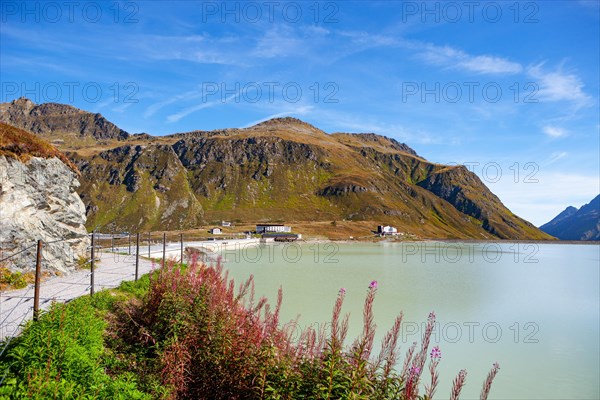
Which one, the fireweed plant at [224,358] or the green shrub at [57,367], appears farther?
the green shrub at [57,367]

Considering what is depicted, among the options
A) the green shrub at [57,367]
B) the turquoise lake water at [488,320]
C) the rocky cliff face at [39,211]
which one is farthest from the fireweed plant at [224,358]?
the turquoise lake water at [488,320]

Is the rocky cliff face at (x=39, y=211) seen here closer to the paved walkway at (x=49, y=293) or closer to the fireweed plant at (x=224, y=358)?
the paved walkway at (x=49, y=293)

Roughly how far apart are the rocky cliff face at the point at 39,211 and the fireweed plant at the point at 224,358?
9.02 metres

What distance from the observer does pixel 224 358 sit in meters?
7.55

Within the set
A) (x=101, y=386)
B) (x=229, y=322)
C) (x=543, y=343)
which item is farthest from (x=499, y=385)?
(x=101, y=386)

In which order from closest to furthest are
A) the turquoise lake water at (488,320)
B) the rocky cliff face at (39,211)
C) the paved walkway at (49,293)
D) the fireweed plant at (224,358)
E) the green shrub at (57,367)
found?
the fireweed plant at (224,358), the green shrub at (57,367), the paved walkway at (49,293), the turquoise lake water at (488,320), the rocky cliff face at (39,211)

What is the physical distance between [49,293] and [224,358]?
1367cm

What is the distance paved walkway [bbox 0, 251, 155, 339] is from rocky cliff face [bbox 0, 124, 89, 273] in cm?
163

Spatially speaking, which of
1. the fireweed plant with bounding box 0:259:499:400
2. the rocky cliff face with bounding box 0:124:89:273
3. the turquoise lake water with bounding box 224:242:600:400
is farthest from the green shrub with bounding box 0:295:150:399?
the turquoise lake water with bounding box 224:242:600:400

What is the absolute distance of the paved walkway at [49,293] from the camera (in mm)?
11831

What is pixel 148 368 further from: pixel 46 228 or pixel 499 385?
pixel 46 228

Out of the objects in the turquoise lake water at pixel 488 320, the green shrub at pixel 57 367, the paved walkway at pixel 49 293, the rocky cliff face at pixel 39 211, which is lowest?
the turquoise lake water at pixel 488 320

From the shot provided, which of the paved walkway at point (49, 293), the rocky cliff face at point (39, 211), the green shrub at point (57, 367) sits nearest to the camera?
the green shrub at point (57, 367)

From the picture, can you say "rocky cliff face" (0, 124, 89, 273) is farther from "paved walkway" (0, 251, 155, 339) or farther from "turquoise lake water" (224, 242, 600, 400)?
"turquoise lake water" (224, 242, 600, 400)
